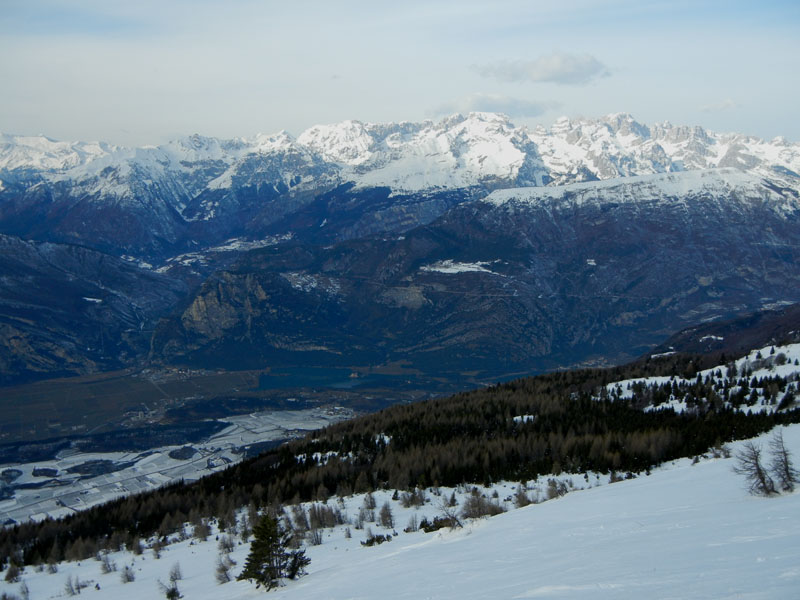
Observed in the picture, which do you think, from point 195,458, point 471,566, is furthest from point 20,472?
point 471,566

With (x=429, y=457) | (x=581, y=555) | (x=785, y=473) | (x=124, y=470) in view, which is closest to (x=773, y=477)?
(x=785, y=473)

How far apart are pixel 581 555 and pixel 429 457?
106ft

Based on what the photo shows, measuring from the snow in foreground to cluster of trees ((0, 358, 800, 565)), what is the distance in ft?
17.3

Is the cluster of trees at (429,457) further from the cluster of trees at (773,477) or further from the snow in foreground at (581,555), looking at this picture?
the cluster of trees at (773,477)

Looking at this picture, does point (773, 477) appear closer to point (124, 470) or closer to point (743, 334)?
point (124, 470)

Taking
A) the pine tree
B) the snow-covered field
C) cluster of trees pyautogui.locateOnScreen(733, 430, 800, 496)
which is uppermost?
cluster of trees pyautogui.locateOnScreen(733, 430, 800, 496)

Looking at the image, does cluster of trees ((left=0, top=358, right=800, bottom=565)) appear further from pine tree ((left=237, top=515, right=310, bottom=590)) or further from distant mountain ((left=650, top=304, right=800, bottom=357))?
distant mountain ((left=650, top=304, right=800, bottom=357))

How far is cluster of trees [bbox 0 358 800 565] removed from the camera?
45219 mm

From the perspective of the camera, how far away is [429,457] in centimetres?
5228

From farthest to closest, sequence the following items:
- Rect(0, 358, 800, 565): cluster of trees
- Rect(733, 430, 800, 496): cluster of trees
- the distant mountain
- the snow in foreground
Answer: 1. the distant mountain
2. Rect(0, 358, 800, 565): cluster of trees
3. Rect(733, 430, 800, 496): cluster of trees
4. the snow in foreground

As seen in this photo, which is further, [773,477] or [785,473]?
[773,477]

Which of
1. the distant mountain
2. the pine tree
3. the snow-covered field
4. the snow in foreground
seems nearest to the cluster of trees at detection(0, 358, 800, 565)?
the snow in foreground

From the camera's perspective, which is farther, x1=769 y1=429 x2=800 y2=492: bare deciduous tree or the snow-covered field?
the snow-covered field

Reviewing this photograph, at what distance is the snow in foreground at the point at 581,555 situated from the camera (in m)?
16.3
